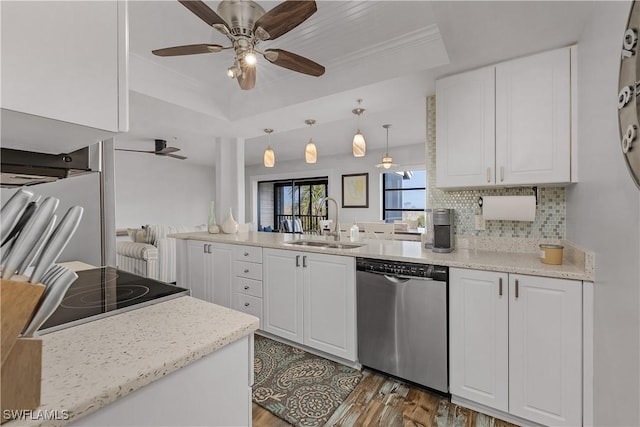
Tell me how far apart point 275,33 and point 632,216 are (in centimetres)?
178

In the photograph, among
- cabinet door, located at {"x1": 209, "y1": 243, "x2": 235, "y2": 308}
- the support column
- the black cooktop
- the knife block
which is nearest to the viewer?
the knife block

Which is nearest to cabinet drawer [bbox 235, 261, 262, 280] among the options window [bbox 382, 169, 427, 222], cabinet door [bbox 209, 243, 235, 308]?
cabinet door [bbox 209, 243, 235, 308]

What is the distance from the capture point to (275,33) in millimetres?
1596

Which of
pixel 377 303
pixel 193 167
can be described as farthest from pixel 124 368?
pixel 193 167

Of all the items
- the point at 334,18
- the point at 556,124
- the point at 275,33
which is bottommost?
the point at 556,124

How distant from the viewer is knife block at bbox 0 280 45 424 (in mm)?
390

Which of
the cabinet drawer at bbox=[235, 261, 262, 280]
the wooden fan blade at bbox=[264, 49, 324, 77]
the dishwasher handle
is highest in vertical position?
the wooden fan blade at bbox=[264, 49, 324, 77]

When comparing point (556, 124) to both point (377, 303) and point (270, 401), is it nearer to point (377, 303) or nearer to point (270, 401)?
point (377, 303)

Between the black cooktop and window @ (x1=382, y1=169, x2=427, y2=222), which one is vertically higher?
window @ (x1=382, y1=169, x2=427, y2=222)

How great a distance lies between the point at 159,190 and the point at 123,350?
7.08 metres

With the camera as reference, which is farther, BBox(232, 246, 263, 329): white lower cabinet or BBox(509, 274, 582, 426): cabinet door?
BBox(232, 246, 263, 329): white lower cabinet

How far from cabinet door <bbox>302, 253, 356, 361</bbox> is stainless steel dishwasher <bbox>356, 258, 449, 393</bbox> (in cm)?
7

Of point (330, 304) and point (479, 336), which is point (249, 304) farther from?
point (479, 336)

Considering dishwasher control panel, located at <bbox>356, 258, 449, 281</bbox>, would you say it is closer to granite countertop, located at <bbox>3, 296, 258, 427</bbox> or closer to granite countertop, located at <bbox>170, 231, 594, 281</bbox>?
granite countertop, located at <bbox>170, 231, 594, 281</bbox>
